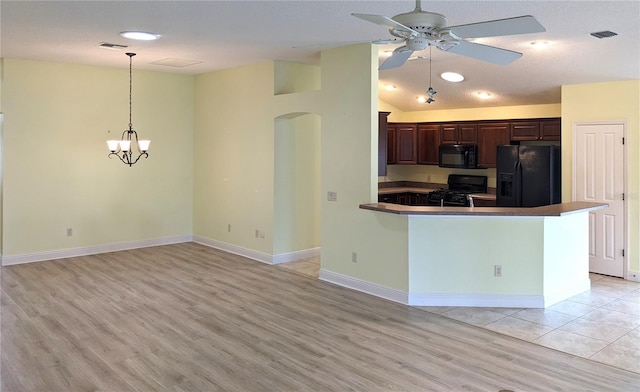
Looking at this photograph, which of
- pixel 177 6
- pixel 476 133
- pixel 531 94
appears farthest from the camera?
pixel 476 133

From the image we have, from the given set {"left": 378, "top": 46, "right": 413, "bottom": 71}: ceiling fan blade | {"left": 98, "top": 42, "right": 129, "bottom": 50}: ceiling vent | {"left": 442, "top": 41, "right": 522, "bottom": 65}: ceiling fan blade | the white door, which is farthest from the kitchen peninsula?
{"left": 98, "top": 42, "right": 129, "bottom": 50}: ceiling vent

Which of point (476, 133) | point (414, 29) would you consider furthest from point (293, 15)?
point (476, 133)

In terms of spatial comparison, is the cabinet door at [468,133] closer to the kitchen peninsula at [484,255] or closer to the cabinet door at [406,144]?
the cabinet door at [406,144]

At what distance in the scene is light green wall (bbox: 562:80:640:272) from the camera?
20.2ft

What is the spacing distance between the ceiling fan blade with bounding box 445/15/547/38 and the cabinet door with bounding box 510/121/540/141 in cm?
489

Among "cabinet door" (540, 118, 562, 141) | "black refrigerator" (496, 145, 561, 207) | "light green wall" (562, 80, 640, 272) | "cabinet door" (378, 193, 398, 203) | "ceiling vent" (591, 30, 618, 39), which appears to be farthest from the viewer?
"cabinet door" (378, 193, 398, 203)

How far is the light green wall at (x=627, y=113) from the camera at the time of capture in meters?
6.14

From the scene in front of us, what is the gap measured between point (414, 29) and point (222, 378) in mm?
2566

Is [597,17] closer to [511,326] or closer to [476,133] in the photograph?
[511,326]

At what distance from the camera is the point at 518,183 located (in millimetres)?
7055

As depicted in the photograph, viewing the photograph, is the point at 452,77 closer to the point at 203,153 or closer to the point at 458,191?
the point at 458,191

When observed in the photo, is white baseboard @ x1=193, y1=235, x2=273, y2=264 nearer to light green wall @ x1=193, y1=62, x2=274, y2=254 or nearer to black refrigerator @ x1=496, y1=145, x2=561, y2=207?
light green wall @ x1=193, y1=62, x2=274, y2=254

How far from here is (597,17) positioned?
4.20m

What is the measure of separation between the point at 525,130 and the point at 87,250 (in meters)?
6.58
